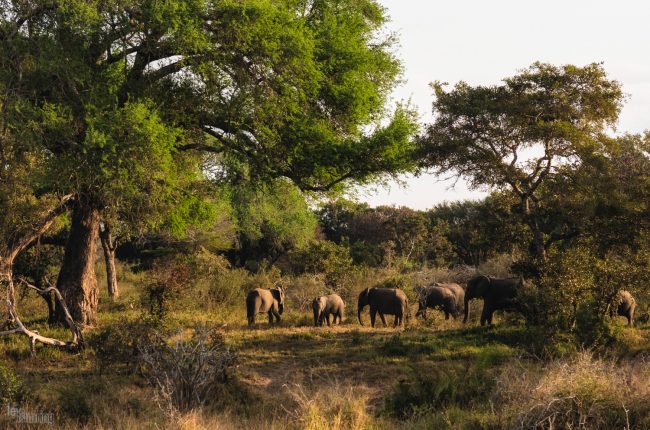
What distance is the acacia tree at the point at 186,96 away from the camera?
48.6 feet

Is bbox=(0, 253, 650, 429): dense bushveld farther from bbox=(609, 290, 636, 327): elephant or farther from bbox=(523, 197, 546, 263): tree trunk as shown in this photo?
bbox=(523, 197, 546, 263): tree trunk

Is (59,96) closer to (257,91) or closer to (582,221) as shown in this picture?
(257,91)

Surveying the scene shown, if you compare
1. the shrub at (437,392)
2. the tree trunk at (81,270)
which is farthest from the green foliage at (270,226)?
the shrub at (437,392)

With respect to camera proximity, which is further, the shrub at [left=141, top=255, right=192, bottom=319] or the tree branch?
the shrub at [left=141, top=255, right=192, bottom=319]

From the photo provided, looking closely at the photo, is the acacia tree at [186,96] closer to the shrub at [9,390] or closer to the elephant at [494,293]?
the elephant at [494,293]

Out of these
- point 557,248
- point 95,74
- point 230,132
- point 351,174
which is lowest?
point 557,248

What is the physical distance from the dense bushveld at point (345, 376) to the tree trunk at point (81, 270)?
79cm

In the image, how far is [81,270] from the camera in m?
17.9

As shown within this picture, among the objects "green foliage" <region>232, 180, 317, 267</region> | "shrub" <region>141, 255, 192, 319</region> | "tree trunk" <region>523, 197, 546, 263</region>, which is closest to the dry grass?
"tree trunk" <region>523, 197, 546, 263</region>

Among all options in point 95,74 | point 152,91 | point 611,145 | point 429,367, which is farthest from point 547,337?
point 95,74

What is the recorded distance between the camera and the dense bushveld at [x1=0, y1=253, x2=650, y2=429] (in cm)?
900

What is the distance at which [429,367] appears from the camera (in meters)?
14.1

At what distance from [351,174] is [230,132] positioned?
12.1 feet

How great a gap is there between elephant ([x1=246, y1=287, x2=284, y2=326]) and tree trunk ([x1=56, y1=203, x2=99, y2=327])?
441 cm
